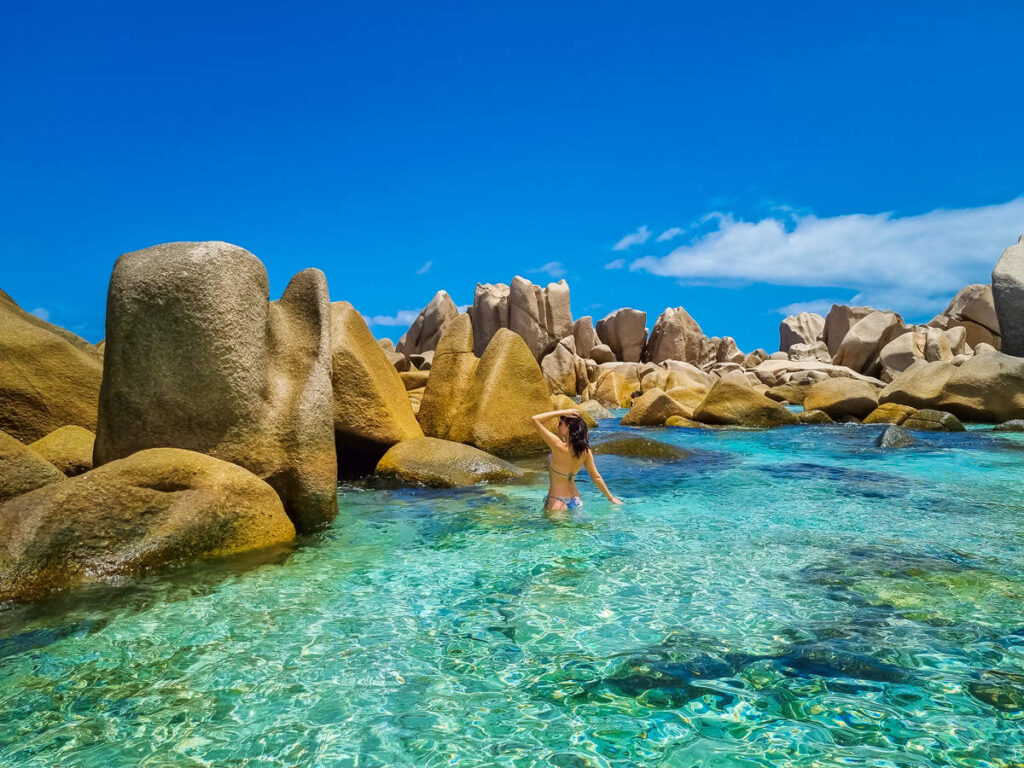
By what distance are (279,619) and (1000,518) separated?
23.5 ft

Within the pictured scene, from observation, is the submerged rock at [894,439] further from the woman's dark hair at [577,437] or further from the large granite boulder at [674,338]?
the large granite boulder at [674,338]

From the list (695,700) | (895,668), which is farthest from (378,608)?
(895,668)

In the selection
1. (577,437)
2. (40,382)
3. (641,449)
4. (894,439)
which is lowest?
(894,439)

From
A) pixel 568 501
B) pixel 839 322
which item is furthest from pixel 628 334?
pixel 568 501

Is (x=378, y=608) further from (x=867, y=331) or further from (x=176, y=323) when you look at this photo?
(x=867, y=331)

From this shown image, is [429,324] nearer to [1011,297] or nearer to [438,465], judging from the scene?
[1011,297]

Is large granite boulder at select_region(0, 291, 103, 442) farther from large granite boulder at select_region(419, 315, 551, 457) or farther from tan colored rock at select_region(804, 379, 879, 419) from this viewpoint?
Answer: tan colored rock at select_region(804, 379, 879, 419)

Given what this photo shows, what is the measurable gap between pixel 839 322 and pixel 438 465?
5722 cm

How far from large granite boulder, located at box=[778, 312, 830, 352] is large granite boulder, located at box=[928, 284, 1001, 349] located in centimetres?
1919

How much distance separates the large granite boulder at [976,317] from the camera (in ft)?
141

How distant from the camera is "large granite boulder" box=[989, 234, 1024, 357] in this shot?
2097 centimetres

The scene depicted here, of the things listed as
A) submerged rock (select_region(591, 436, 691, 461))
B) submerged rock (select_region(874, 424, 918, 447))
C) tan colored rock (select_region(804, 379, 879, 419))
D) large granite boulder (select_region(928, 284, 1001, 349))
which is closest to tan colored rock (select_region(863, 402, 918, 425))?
tan colored rock (select_region(804, 379, 879, 419))

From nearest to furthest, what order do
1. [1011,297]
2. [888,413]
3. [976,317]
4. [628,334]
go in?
[888,413], [1011,297], [976,317], [628,334]

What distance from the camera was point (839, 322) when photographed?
59844 millimetres
